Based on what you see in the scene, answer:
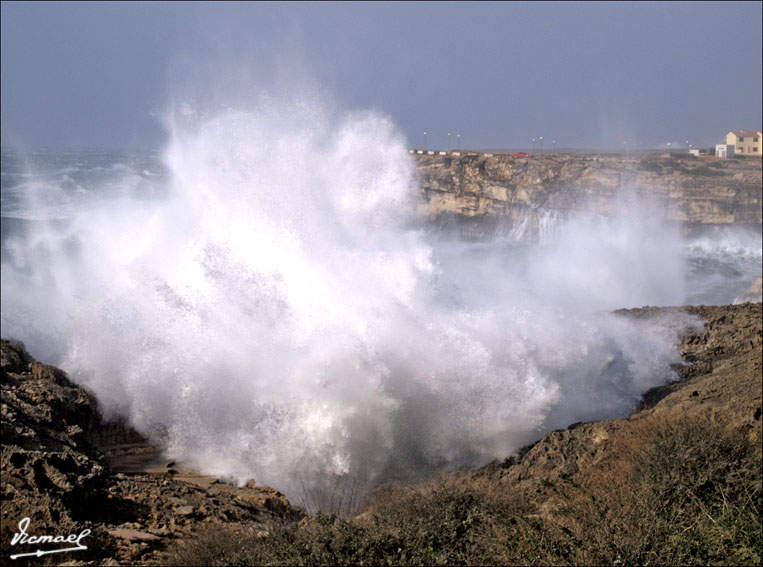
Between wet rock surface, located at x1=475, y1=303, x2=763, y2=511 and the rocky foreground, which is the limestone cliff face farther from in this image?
the rocky foreground

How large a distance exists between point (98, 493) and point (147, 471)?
7.34ft

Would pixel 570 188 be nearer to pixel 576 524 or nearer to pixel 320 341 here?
pixel 320 341

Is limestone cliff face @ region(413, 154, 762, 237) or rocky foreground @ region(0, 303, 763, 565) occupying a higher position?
limestone cliff face @ region(413, 154, 762, 237)

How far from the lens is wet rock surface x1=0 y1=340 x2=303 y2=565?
5297mm

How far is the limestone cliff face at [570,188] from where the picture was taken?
26.7 m

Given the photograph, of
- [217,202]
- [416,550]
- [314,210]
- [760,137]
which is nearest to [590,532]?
[416,550]

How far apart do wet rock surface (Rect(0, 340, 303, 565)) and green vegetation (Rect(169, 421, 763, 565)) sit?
0.72 metres

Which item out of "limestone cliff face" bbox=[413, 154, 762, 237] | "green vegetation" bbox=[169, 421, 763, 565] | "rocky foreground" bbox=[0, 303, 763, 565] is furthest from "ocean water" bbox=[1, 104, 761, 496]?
"limestone cliff face" bbox=[413, 154, 762, 237]

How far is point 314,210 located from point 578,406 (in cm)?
562

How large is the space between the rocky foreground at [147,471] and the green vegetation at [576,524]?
0.22 m

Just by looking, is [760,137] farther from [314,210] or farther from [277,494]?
[277,494]

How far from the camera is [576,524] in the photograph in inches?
197
